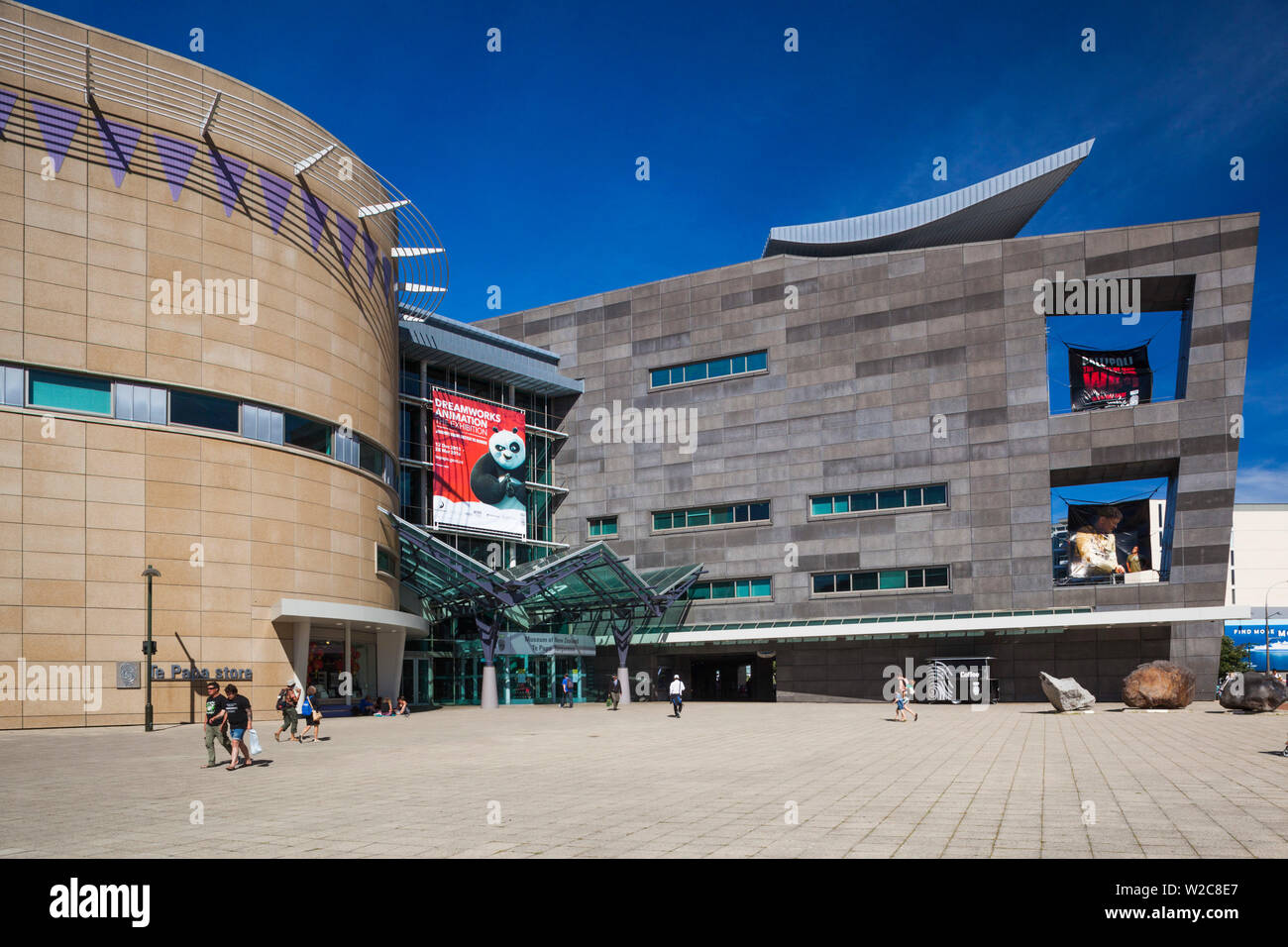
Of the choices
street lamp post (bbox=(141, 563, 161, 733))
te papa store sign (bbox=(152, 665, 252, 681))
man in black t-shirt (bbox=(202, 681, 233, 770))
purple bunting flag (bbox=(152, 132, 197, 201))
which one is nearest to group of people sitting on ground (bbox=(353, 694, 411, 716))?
te papa store sign (bbox=(152, 665, 252, 681))

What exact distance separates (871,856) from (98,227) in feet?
108

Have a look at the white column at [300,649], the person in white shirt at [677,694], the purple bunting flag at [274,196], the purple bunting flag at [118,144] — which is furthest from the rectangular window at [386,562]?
the purple bunting flag at [118,144]

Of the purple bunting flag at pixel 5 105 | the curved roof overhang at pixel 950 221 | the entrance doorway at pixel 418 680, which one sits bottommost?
the entrance doorway at pixel 418 680

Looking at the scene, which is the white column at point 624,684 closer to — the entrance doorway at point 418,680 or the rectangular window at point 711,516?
the rectangular window at point 711,516

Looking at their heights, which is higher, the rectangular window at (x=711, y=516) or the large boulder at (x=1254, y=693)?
the rectangular window at (x=711, y=516)

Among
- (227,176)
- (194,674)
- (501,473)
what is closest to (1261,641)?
(501,473)

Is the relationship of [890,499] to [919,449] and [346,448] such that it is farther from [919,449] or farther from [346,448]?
[346,448]

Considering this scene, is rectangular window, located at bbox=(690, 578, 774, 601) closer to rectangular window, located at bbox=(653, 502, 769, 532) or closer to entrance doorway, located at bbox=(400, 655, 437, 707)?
rectangular window, located at bbox=(653, 502, 769, 532)

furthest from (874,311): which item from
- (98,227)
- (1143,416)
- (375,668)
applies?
(98,227)

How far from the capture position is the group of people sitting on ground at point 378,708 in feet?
138

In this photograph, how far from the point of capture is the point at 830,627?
55.9m

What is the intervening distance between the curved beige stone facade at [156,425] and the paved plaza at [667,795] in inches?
197
